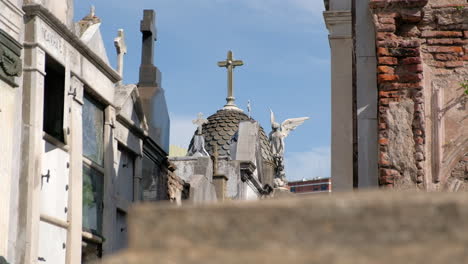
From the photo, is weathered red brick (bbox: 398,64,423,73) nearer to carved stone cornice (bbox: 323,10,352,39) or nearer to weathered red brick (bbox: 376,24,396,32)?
weathered red brick (bbox: 376,24,396,32)

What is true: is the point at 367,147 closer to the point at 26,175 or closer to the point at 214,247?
the point at 26,175

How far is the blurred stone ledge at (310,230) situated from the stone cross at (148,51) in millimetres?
16860

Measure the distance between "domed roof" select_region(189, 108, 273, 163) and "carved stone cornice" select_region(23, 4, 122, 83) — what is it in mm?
24714

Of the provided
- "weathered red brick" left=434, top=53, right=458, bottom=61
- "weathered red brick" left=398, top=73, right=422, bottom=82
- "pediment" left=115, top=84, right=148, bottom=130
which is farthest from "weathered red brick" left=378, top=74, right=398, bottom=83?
"pediment" left=115, top=84, right=148, bottom=130

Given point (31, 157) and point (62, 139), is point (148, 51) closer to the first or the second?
point (62, 139)

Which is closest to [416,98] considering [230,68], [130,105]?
[130,105]

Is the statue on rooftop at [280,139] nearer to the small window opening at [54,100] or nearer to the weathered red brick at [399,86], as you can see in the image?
the small window opening at [54,100]

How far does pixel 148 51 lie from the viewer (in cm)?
1894

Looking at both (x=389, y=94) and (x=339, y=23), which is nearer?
(x=389, y=94)

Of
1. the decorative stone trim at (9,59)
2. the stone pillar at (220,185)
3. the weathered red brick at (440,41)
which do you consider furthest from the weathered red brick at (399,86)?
the stone pillar at (220,185)

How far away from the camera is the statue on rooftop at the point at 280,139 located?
114 ft

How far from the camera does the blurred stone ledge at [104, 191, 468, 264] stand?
1798 millimetres

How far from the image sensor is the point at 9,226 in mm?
11492

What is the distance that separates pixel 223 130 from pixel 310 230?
41.9 meters
